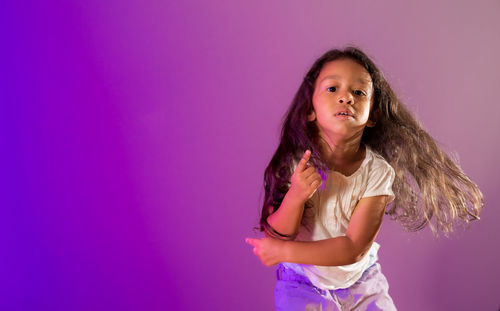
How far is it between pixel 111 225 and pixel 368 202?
0.91 m

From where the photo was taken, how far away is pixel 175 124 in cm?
179

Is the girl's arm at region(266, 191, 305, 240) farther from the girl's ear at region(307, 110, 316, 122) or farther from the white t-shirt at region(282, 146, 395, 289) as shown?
the girl's ear at region(307, 110, 316, 122)

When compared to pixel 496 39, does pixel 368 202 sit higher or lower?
lower

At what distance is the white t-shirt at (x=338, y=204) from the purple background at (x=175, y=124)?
53 centimetres

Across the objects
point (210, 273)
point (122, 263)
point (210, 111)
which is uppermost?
point (210, 111)

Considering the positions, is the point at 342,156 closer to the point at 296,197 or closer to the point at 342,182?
the point at 342,182

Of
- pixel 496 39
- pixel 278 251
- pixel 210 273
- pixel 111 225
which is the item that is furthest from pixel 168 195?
pixel 496 39

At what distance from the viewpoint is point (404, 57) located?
1936 millimetres

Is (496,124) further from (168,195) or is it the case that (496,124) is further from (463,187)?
(168,195)

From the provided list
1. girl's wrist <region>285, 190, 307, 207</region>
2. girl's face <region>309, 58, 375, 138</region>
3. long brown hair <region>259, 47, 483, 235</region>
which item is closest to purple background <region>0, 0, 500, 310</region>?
long brown hair <region>259, 47, 483, 235</region>

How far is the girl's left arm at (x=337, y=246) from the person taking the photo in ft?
3.76

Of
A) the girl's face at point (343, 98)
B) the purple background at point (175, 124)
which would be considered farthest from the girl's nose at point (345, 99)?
the purple background at point (175, 124)

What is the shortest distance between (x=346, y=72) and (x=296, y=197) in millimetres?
325

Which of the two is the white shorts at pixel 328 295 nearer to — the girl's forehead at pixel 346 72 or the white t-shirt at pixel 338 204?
the white t-shirt at pixel 338 204
